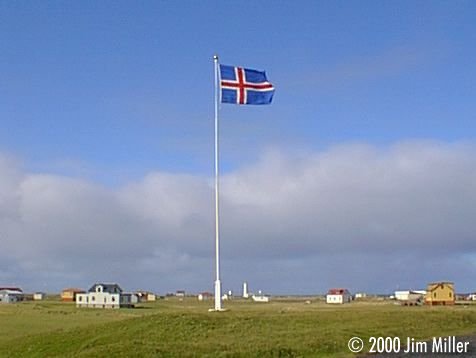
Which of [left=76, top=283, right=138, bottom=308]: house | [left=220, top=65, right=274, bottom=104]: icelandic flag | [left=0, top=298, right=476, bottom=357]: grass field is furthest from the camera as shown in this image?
[left=76, top=283, right=138, bottom=308]: house

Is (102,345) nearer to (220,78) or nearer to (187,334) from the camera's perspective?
(187,334)

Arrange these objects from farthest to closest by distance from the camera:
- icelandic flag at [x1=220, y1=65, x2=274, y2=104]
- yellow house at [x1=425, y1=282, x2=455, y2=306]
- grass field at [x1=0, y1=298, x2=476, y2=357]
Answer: yellow house at [x1=425, y1=282, x2=455, y2=306]
icelandic flag at [x1=220, y1=65, x2=274, y2=104]
grass field at [x1=0, y1=298, x2=476, y2=357]

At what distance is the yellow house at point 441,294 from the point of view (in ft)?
408

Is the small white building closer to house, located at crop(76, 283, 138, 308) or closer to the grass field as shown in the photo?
house, located at crop(76, 283, 138, 308)

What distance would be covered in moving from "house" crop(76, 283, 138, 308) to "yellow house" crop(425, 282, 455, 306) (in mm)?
53125

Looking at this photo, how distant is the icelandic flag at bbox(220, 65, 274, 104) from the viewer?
40781 mm

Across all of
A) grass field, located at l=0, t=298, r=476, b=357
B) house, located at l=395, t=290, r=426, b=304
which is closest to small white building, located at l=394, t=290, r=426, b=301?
house, located at l=395, t=290, r=426, b=304

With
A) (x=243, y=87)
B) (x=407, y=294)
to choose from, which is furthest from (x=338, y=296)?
(x=243, y=87)

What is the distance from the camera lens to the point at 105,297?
14450cm

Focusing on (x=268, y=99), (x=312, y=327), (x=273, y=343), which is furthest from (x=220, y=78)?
(x=273, y=343)

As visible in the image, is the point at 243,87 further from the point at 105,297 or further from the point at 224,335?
the point at 105,297

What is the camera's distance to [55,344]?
35094 millimetres

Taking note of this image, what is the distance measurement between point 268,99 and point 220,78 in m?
2.77

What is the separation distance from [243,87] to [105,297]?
110 m
